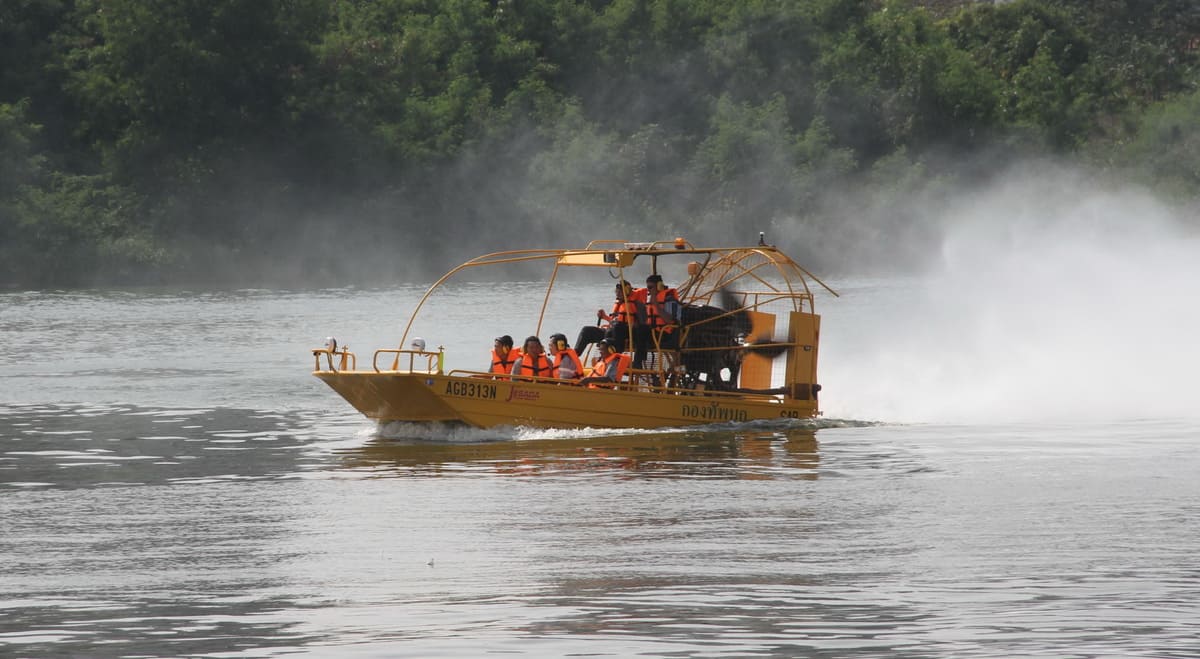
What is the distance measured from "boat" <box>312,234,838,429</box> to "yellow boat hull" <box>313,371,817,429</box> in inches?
0.5

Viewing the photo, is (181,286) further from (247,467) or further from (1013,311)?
(247,467)

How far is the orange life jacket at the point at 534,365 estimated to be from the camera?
79.1 ft

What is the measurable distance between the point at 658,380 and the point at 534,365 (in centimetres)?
174

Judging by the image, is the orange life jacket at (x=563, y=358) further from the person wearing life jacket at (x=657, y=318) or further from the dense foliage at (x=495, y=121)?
the dense foliage at (x=495, y=121)

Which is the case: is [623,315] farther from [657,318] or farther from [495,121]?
[495,121]

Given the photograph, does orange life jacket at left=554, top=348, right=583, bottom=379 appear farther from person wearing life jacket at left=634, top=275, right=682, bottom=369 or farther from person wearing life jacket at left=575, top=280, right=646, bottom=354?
person wearing life jacket at left=634, top=275, right=682, bottom=369

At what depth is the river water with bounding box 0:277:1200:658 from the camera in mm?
13078

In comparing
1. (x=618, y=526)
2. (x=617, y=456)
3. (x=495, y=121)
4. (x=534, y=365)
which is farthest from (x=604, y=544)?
(x=495, y=121)

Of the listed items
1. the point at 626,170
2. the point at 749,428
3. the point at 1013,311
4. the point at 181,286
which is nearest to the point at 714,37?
the point at 626,170

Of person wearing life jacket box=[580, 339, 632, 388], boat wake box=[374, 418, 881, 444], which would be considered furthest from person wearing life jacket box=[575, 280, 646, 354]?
boat wake box=[374, 418, 881, 444]

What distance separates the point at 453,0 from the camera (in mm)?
86875

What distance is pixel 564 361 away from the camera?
24219 mm

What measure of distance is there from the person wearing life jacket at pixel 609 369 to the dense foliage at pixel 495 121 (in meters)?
50.0

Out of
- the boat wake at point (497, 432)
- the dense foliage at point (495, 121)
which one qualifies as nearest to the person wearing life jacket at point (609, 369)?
the boat wake at point (497, 432)
